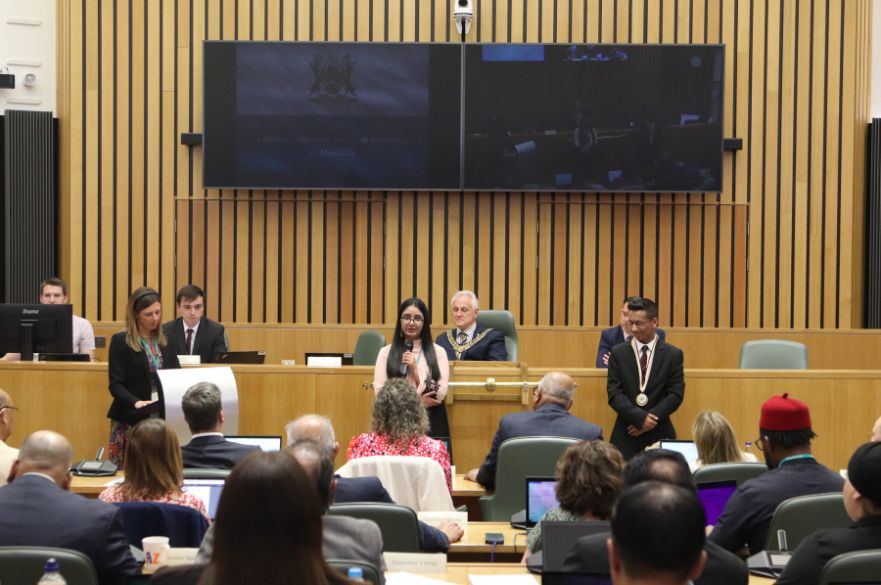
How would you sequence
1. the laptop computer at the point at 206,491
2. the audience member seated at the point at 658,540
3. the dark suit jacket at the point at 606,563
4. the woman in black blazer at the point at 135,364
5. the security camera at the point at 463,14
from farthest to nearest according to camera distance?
the security camera at the point at 463,14, the woman in black blazer at the point at 135,364, the laptop computer at the point at 206,491, the dark suit jacket at the point at 606,563, the audience member seated at the point at 658,540

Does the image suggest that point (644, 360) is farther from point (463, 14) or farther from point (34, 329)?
point (463, 14)

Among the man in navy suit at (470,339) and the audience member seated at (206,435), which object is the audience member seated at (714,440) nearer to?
the audience member seated at (206,435)

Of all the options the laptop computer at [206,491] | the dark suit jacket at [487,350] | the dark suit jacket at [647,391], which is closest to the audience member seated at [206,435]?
the laptop computer at [206,491]

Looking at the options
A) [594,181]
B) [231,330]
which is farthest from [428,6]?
[231,330]

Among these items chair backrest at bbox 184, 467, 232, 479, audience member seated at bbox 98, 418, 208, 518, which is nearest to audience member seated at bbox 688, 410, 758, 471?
chair backrest at bbox 184, 467, 232, 479

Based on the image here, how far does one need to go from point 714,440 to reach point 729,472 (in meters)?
0.33

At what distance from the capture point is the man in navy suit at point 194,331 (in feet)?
27.7

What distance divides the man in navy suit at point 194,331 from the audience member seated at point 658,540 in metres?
6.47

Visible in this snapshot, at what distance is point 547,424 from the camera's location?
622cm

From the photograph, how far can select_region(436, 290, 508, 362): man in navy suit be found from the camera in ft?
27.2

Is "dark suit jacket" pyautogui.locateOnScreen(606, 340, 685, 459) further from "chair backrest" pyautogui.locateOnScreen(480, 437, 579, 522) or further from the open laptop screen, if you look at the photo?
the open laptop screen

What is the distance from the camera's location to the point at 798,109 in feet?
38.0

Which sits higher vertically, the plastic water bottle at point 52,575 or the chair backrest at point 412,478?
the plastic water bottle at point 52,575

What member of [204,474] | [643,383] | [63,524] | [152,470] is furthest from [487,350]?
[63,524]
